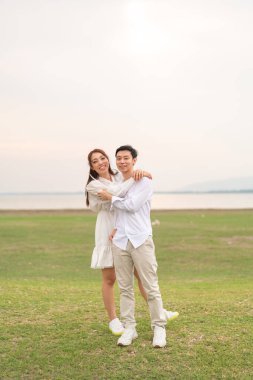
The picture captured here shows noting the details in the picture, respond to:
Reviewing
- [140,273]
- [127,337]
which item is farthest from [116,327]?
[140,273]

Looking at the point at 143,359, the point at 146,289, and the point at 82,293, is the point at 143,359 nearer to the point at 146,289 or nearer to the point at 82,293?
the point at 146,289

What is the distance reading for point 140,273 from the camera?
231 inches

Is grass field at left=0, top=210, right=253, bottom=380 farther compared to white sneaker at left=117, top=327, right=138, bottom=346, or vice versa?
white sneaker at left=117, top=327, right=138, bottom=346

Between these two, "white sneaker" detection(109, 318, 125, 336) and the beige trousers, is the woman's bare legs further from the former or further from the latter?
the beige trousers

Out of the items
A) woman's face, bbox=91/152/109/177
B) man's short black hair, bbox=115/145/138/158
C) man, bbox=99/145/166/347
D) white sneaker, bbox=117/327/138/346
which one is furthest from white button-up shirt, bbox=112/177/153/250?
white sneaker, bbox=117/327/138/346

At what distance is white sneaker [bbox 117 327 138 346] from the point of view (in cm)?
610

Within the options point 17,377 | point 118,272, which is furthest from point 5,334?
point 118,272

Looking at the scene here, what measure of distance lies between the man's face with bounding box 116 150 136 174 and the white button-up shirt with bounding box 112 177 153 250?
0.24 meters

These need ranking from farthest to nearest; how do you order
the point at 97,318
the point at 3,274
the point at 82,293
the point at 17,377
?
the point at 3,274, the point at 82,293, the point at 97,318, the point at 17,377

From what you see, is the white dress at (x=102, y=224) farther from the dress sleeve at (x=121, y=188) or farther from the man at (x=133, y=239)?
the man at (x=133, y=239)

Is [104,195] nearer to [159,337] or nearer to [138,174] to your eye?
[138,174]

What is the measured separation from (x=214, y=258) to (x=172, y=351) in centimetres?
1414

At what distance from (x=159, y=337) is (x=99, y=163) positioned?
2.36m

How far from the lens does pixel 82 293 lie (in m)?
10.3
